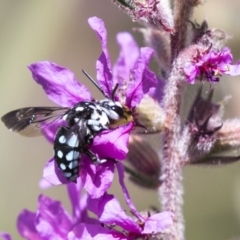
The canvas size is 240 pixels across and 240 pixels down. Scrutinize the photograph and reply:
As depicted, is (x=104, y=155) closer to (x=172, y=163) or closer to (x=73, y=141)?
(x=73, y=141)

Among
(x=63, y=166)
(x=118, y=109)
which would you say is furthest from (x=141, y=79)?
(x=63, y=166)

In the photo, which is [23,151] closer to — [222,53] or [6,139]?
[6,139]

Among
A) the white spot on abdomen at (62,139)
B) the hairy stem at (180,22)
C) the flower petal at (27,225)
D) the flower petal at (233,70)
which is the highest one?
the hairy stem at (180,22)

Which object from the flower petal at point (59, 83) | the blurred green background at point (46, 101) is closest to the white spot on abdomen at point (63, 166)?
the flower petal at point (59, 83)

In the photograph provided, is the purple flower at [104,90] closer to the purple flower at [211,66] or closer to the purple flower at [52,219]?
the purple flower at [211,66]

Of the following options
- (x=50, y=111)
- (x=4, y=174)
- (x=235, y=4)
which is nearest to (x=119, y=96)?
(x=50, y=111)

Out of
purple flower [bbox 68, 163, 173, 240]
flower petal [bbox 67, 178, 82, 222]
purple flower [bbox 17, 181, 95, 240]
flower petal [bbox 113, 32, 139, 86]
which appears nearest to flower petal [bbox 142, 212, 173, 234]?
purple flower [bbox 68, 163, 173, 240]
